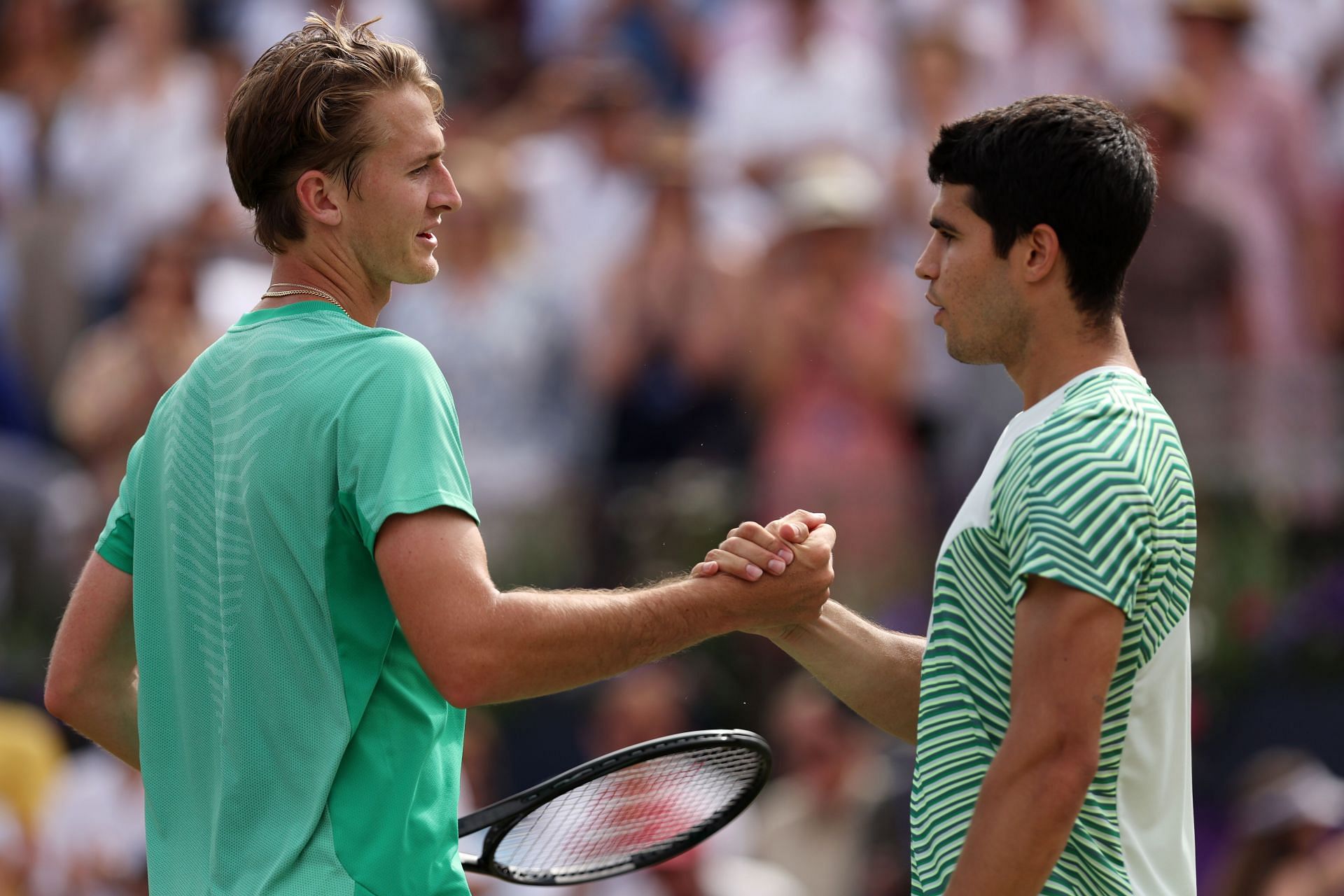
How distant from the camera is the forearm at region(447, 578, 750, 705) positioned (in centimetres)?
234

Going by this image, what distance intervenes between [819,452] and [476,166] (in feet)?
7.66

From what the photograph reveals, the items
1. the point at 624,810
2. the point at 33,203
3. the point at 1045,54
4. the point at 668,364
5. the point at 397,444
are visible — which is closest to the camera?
the point at 397,444

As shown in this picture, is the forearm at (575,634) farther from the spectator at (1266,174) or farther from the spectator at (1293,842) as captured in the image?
the spectator at (1266,174)

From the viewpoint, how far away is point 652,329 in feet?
24.5

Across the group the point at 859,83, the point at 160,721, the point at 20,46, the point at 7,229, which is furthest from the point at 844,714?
the point at 20,46

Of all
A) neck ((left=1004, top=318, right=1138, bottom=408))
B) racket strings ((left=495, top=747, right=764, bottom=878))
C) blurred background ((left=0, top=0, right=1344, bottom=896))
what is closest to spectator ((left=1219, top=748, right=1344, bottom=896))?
blurred background ((left=0, top=0, right=1344, bottom=896))

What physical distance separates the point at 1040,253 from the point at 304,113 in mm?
1093

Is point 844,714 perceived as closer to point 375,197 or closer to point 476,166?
point 476,166

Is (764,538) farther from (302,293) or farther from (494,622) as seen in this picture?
(302,293)

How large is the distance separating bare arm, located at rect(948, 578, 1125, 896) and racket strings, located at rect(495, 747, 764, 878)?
891 millimetres

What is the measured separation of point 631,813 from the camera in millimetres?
3352

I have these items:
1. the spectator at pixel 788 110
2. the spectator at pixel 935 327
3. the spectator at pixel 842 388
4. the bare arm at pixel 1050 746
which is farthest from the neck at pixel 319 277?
the spectator at pixel 788 110

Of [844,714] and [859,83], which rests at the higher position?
[859,83]

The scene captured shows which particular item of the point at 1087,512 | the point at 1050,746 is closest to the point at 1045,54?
the point at 1087,512
